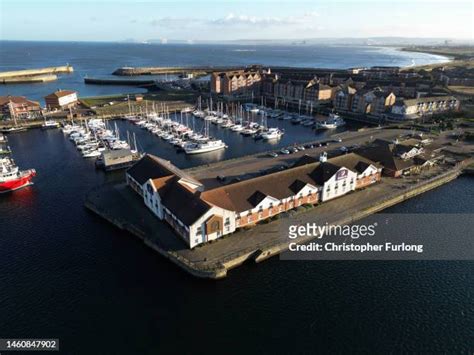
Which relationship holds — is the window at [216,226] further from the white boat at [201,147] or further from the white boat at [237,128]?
the white boat at [237,128]

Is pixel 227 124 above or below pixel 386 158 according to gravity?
below

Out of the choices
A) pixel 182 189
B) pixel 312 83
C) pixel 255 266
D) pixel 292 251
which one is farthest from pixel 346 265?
pixel 312 83

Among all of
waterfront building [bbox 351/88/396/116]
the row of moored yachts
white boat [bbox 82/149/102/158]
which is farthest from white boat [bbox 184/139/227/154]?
waterfront building [bbox 351/88/396/116]

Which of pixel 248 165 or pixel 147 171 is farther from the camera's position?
pixel 248 165

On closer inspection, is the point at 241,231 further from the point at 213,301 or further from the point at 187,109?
the point at 187,109

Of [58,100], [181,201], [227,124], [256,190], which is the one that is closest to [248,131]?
[227,124]

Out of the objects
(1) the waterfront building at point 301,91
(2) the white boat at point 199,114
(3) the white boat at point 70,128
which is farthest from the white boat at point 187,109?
(1) the waterfront building at point 301,91

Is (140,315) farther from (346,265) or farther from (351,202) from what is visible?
(351,202)

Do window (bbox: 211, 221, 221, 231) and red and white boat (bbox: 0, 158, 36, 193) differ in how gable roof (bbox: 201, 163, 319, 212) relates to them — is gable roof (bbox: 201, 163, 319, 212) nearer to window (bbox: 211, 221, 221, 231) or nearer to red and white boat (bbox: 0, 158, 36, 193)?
window (bbox: 211, 221, 221, 231)
